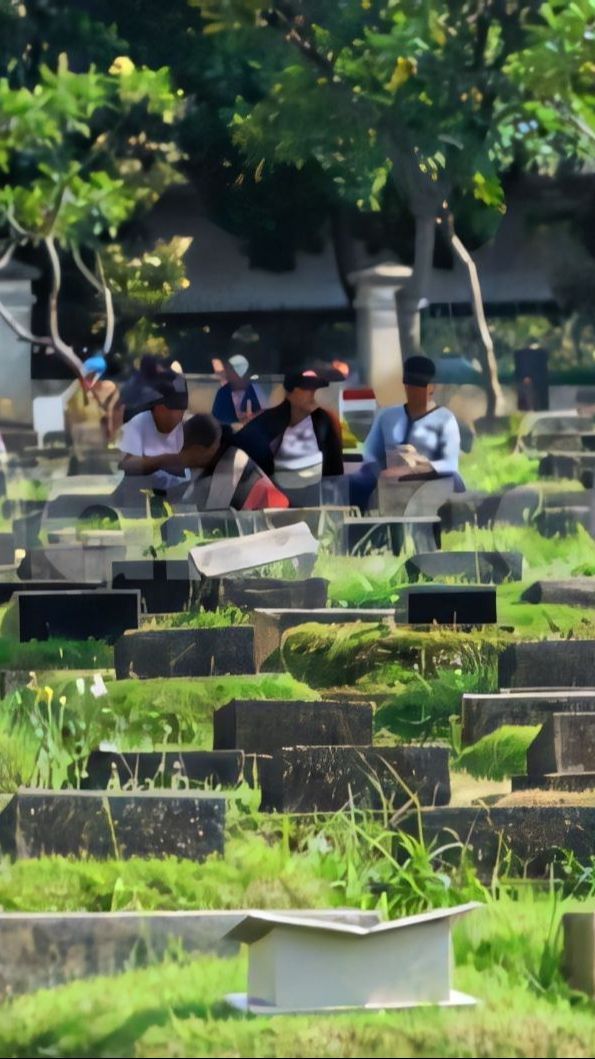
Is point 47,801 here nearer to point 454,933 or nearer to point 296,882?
point 296,882

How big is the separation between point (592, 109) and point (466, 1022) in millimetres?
15652

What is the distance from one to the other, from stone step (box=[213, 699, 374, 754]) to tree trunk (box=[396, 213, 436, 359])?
12431mm

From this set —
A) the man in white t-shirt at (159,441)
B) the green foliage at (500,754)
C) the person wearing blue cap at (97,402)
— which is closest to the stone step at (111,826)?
the green foliage at (500,754)

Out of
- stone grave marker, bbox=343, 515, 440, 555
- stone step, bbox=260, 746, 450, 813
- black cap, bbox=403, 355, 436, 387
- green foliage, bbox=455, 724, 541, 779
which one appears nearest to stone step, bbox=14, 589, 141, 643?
green foliage, bbox=455, 724, 541, 779

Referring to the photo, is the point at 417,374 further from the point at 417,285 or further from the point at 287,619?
the point at 417,285

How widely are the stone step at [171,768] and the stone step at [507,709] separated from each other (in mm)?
1100

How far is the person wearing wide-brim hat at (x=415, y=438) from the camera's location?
13.6 metres

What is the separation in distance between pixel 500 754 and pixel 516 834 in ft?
4.59

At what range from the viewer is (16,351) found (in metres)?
20.9

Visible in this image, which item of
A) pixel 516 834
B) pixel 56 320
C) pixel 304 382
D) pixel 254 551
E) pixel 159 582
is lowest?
pixel 516 834

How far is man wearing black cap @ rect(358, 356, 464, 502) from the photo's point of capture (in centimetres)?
1361

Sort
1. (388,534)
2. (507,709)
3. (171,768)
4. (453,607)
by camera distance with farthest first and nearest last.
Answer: (388,534), (453,607), (507,709), (171,768)

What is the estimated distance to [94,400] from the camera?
65.8 feet

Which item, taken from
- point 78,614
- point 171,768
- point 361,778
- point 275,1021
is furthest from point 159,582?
point 275,1021
